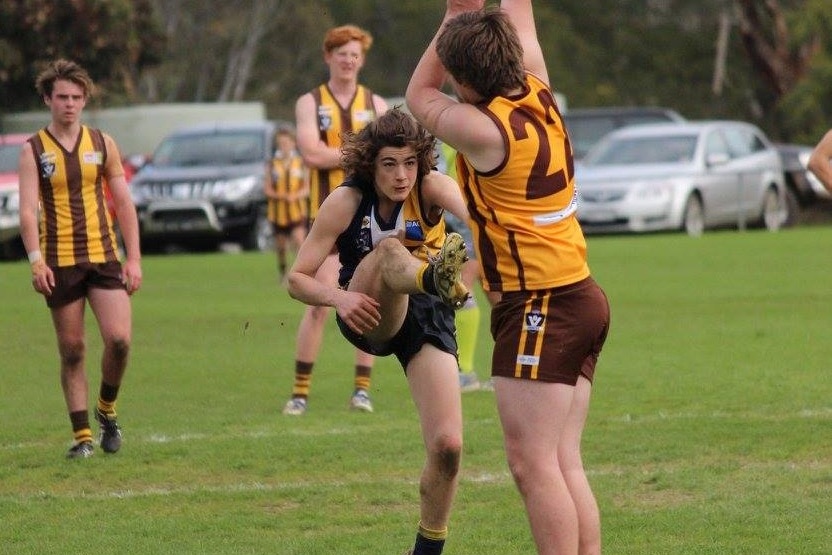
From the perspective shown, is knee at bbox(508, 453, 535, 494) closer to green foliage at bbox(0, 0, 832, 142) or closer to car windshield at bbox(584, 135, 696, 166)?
car windshield at bbox(584, 135, 696, 166)

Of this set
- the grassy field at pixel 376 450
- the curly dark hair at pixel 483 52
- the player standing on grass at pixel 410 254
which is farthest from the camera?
the grassy field at pixel 376 450

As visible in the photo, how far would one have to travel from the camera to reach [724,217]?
2761 cm

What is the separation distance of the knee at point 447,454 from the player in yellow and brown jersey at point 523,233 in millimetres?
812

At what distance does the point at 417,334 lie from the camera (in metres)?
6.62

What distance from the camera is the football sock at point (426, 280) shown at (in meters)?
5.97

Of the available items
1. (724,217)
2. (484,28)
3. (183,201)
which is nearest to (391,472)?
(484,28)

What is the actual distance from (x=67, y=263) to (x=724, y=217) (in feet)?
65.0

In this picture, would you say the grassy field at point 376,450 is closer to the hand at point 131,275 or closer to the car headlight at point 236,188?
the hand at point 131,275

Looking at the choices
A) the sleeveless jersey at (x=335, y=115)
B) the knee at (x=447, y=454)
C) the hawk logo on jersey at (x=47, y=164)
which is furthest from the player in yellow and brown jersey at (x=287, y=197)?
the knee at (x=447, y=454)

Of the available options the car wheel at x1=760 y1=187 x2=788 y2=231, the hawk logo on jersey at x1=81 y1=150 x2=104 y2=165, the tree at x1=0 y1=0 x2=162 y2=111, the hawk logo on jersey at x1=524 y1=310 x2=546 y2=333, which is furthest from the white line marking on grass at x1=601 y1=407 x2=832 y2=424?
the tree at x1=0 y1=0 x2=162 y2=111

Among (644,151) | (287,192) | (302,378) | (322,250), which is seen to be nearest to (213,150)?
(287,192)

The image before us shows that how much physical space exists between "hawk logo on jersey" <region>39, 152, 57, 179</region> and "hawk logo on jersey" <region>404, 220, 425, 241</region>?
3.06 meters

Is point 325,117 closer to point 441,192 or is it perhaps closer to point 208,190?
point 441,192

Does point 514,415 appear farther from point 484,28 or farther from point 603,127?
point 603,127
